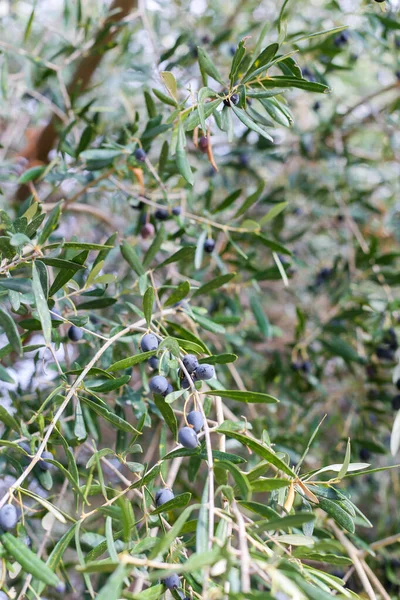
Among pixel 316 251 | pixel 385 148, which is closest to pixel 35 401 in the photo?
pixel 316 251

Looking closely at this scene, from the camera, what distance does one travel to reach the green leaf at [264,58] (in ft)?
3.18

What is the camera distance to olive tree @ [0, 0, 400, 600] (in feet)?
2.68

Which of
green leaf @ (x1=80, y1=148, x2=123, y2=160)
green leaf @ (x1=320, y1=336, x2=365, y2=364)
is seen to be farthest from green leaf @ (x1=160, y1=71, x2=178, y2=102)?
green leaf @ (x1=320, y1=336, x2=365, y2=364)

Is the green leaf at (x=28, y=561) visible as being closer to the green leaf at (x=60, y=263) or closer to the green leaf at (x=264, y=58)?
the green leaf at (x=60, y=263)

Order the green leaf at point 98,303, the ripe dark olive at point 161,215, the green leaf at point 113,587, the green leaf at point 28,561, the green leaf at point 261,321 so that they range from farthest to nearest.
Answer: the green leaf at point 261,321, the ripe dark olive at point 161,215, the green leaf at point 98,303, the green leaf at point 28,561, the green leaf at point 113,587

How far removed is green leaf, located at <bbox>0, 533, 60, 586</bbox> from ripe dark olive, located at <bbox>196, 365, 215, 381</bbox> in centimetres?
36

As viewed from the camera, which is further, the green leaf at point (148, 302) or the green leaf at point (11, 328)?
the green leaf at point (148, 302)

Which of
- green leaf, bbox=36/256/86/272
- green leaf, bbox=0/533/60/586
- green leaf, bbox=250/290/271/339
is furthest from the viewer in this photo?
green leaf, bbox=250/290/271/339

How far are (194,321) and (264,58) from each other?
61 cm

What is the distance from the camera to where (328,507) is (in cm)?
92

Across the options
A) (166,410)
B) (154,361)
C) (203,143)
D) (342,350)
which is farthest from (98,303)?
(342,350)

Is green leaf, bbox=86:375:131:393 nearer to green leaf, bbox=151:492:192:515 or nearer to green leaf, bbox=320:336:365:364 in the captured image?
green leaf, bbox=151:492:192:515

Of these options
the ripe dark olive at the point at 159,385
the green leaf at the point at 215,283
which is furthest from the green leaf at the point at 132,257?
the ripe dark olive at the point at 159,385

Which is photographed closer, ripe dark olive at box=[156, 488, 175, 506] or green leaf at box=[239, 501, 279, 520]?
green leaf at box=[239, 501, 279, 520]
